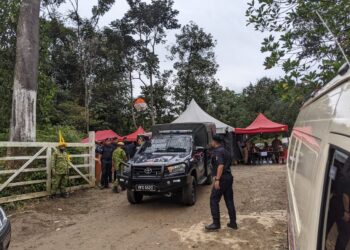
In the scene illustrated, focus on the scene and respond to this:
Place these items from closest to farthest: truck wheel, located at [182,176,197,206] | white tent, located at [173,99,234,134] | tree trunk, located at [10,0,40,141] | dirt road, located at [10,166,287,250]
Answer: dirt road, located at [10,166,287,250], truck wheel, located at [182,176,197,206], tree trunk, located at [10,0,40,141], white tent, located at [173,99,234,134]

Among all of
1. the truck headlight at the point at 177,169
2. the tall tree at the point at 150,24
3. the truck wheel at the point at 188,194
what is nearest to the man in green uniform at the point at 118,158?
the truck wheel at the point at 188,194

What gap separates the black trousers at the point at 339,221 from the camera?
1589 millimetres

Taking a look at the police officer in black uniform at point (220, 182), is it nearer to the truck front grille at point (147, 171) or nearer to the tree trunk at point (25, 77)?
the truck front grille at point (147, 171)

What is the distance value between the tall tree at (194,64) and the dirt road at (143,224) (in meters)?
28.4

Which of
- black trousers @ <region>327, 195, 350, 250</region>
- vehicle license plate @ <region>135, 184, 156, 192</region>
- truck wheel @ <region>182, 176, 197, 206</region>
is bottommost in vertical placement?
truck wheel @ <region>182, 176, 197, 206</region>

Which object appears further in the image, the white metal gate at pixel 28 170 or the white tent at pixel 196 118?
the white tent at pixel 196 118

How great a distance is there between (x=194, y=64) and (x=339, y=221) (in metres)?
37.9

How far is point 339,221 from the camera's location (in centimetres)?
170

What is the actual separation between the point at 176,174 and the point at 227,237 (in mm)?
2652

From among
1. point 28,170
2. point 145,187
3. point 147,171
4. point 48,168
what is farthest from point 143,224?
point 48,168

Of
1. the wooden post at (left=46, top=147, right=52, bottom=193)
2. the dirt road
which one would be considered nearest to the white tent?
the dirt road

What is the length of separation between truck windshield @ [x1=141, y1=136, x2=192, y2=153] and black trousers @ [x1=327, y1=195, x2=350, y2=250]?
8.85 meters

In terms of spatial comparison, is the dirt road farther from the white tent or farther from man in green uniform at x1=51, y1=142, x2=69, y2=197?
the white tent

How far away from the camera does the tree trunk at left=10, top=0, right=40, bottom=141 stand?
11922 millimetres
